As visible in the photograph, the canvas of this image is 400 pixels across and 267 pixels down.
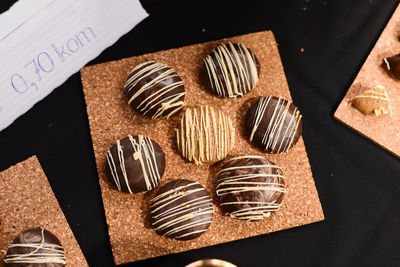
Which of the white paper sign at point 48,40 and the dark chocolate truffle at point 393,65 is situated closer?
the white paper sign at point 48,40

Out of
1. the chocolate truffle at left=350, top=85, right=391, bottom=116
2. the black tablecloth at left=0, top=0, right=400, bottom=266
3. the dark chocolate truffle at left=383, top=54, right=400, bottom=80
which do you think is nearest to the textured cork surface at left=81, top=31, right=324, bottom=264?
the black tablecloth at left=0, top=0, right=400, bottom=266

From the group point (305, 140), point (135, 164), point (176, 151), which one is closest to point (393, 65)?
point (305, 140)

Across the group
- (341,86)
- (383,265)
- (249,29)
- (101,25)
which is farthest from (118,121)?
(383,265)

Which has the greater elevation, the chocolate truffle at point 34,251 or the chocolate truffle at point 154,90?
the chocolate truffle at point 154,90

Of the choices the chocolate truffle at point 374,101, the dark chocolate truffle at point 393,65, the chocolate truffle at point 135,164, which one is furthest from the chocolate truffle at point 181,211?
the dark chocolate truffle at point 393,65

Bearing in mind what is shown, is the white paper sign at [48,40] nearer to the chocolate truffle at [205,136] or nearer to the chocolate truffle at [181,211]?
the chocolate truffle at [205,136]

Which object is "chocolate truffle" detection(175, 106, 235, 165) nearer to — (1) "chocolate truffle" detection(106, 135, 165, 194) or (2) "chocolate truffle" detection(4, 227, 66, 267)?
(1) "chocolate truffle" detection(106, 135, 165, 194)

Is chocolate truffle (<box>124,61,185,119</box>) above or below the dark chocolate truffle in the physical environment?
above

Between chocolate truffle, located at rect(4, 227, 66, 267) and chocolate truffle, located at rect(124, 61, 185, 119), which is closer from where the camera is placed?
chocolate truffle, located at rect(4, 227, 66, 267)
